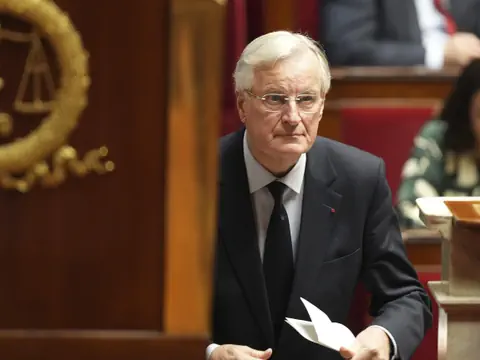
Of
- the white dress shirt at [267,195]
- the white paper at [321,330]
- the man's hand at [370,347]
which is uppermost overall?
the white dress shirt at [267,195]

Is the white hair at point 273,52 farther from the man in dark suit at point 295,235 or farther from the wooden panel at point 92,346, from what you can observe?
the wooden panel at point 92,346

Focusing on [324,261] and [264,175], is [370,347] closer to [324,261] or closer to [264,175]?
[324,261]

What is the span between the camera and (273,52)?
1217mm

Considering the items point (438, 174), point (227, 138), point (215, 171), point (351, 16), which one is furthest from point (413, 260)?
point (215, 171)

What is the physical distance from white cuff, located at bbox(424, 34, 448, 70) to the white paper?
1.41 metres

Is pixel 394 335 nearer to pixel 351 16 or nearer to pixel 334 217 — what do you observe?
pixel 334 217

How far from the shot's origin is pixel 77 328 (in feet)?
2.71

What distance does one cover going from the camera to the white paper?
1.14 metres

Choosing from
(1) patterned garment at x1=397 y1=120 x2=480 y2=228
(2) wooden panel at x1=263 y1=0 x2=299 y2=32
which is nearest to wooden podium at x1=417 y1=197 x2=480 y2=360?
(1) patterned garment at x1=397 y1=120 x2=480 y2=228

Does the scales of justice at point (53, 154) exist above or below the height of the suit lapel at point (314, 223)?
above

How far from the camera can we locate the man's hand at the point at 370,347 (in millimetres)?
1162

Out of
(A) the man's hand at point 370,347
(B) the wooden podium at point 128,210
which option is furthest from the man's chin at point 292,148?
(B) the wooden podium at point 128,210

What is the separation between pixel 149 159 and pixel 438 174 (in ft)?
4.95

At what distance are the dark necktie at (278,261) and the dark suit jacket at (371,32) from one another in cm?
118
